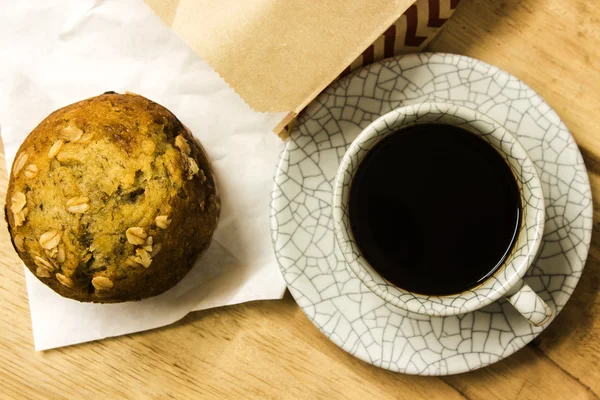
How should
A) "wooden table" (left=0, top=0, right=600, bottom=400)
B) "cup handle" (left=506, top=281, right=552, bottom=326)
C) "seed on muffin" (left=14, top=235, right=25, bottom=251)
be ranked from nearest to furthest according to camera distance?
1. "cup handle" (left=506, top=281, right=552, bottom=326)
2. "seed on muffin" (left=14, top=235, right=25, bottom=251)
3. "wooden table" (left=0, top=0, right=600, bottom=400)

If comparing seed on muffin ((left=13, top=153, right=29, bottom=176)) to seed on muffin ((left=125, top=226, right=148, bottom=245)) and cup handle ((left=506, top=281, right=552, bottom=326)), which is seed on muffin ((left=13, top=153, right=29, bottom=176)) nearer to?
seed on muffin ((left=125, top=226, right=148, bottom=245))

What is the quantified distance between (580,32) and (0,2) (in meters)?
0.94

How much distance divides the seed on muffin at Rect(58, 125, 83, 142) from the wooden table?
245 mm

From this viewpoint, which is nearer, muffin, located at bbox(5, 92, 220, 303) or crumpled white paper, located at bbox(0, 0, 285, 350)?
muffin, located at bbox(5, 92, 220, 303)

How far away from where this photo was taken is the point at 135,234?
803 millimetres

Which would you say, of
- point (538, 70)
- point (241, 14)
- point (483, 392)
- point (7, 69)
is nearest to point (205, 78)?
point (241, 14)

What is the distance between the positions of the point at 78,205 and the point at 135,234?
0.08 meters

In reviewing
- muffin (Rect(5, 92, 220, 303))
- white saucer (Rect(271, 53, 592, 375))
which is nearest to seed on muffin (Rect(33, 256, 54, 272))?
muffin (Rect(5, 92, 220, 303))

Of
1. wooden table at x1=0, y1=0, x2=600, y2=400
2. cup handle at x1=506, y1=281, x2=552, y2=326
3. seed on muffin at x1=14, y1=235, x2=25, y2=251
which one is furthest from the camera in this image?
wooden table at x1=0, y1=0, x2=600, y2=400

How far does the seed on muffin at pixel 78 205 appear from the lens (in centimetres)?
79

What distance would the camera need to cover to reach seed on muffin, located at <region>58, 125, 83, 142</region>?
814mm

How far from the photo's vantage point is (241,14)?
2.88ft

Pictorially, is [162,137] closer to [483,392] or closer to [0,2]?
[0,2]

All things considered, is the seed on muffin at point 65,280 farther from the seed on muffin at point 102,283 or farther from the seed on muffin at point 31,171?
the seed on muffin at point 31,171
